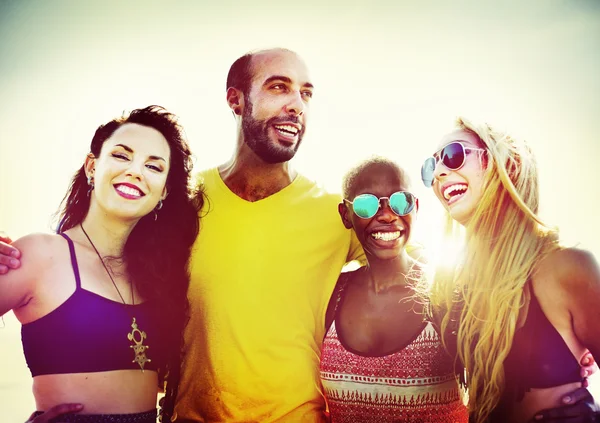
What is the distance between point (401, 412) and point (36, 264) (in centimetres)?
251

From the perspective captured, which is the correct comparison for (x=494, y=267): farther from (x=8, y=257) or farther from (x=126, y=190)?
(x=8, y=257)

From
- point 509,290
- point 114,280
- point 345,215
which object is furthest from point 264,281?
point 509,290

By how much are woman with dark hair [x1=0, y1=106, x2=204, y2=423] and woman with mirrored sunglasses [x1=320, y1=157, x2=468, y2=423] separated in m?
1.23

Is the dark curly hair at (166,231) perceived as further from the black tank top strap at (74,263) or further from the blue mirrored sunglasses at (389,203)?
the blue mirrored sunglasses at (389,203)

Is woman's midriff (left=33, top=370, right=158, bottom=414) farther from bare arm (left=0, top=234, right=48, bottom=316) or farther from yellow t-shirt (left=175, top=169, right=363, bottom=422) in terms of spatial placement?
yellow t-shirt (left=175, top=169, right=363, bottom=422)

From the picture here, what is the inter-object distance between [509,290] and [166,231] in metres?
2.56

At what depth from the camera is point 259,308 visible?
4.27 m

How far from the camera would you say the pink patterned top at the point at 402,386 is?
11.9ft

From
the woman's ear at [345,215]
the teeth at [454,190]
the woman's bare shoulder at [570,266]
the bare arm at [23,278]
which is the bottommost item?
the woman's bare shoulder at [570,266]

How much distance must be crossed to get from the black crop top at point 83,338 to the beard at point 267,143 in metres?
1.79

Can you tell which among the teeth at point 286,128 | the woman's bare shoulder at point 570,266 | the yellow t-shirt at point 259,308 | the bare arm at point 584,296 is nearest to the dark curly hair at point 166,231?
the yellow t-shirt at point 259,308

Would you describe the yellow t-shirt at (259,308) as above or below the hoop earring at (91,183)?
below

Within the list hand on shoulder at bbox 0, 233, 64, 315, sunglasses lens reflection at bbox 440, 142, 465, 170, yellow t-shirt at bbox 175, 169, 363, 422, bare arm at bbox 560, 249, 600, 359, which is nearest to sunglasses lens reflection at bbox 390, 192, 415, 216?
sunglasses lens reflection at bbox 440, 142, 465, 170

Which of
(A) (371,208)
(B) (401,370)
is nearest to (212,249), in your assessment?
(A) (371,208)
